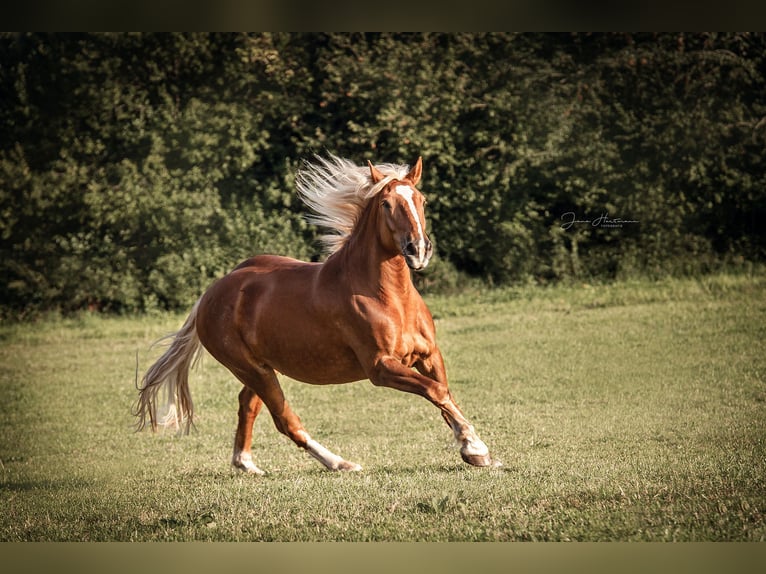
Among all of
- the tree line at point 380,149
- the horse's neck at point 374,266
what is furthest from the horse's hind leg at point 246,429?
the tree line at point 380,149

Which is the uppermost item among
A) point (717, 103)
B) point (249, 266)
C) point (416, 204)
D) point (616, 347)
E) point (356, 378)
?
point (717, 103)

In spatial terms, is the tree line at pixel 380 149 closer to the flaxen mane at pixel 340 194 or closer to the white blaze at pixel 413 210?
the flaxen mane at pixel 340 194

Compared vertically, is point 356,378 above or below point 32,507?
above

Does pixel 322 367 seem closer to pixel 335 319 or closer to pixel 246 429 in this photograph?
pixel 335 319

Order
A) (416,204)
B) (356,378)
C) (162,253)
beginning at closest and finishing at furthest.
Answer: (416,204)
(356,378)
(162,253)

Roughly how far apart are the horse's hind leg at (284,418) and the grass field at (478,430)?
0.10 meters

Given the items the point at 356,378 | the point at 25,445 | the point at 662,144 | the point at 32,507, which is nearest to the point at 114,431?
the point at 25,445

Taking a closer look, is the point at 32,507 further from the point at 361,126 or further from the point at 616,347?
the point at 361,126

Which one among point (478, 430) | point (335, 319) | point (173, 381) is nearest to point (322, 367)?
point (335, 319)

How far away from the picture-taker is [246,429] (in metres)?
5.42

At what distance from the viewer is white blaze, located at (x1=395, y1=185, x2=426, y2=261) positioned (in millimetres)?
4203

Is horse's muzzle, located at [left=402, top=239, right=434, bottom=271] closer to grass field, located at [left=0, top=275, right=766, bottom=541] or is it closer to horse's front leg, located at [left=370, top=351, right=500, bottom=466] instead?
horse's front leg, located at [left=370, top=351, right=500, bottom=466]

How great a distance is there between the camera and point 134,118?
9977 millimetres

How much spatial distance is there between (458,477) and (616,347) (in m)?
3.47
